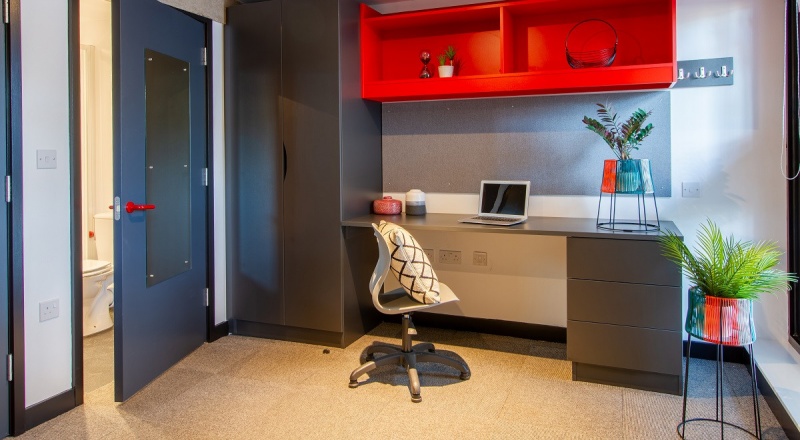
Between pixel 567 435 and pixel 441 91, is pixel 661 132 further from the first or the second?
pixel 567 435

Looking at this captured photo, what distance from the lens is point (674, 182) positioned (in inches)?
122

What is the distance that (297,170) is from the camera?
11.1 ft

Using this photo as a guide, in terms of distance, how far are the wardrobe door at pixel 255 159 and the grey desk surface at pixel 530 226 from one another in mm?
547

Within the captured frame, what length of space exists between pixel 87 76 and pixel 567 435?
3.83 m

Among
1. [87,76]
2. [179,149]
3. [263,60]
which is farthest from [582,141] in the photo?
[87,76]

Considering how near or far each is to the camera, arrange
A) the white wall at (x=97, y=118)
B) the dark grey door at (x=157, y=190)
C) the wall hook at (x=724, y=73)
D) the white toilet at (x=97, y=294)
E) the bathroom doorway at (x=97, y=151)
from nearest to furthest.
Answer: the dark grey door at (x=157, y=190) < the wall hook at (x=724, y=73) < the white toilet at (x=97, y=294) < the bathroom doorway at (x=97, y=151) < the white wall at (x=97, y=118)

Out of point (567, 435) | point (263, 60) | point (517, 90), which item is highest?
point (263, 60)

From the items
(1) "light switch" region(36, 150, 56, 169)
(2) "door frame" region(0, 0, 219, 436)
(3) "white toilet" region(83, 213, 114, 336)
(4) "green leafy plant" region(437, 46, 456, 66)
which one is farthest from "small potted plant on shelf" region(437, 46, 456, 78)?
(3) "white toilet" region(83, 213, 114, 336)

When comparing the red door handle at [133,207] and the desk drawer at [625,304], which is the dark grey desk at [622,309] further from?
the red door handle at [133,207]

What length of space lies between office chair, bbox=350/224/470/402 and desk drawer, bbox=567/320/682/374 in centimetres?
A: 55

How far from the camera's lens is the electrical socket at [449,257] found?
3660 mm

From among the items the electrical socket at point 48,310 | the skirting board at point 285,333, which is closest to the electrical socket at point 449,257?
the skirting board at point 285,333

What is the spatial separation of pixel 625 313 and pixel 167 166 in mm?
2316

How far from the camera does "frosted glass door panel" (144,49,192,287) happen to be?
2.82 metres
